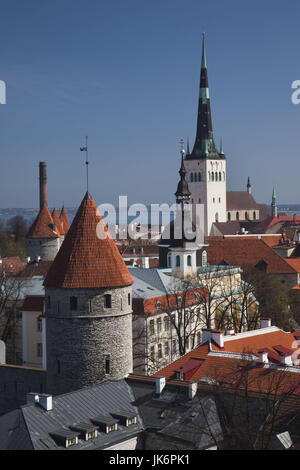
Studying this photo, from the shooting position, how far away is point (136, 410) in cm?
2073

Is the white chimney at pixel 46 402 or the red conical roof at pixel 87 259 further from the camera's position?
the red conical roof at pixel 87 259

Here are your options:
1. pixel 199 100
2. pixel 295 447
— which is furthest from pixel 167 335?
pixel 199 100

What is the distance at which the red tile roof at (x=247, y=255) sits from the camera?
54278 millimetres

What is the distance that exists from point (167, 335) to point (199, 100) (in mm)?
69180

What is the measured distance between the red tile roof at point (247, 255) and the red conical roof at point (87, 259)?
29544mm

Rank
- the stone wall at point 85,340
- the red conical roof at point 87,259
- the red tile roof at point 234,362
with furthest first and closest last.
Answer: the red conical roof at point 87,259, the stone wall at point 85,340, the red tile roof at point 234,362

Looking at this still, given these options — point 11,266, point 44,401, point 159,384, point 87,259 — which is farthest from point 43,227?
point 44,401

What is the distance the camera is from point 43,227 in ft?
193

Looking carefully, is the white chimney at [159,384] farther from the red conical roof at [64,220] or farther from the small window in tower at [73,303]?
the red conical roof at [64,220]

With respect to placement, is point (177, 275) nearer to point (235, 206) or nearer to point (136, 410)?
point (136, 410)

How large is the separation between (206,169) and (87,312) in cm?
8376

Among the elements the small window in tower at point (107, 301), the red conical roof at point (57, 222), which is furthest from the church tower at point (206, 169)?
the small window in tower at point (107, 301)

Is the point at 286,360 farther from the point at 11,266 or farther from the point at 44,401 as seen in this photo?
the point at 11,266

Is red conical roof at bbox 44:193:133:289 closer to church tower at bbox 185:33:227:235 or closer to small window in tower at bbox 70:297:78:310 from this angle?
small window in tower at bbox 70:297:78:310
